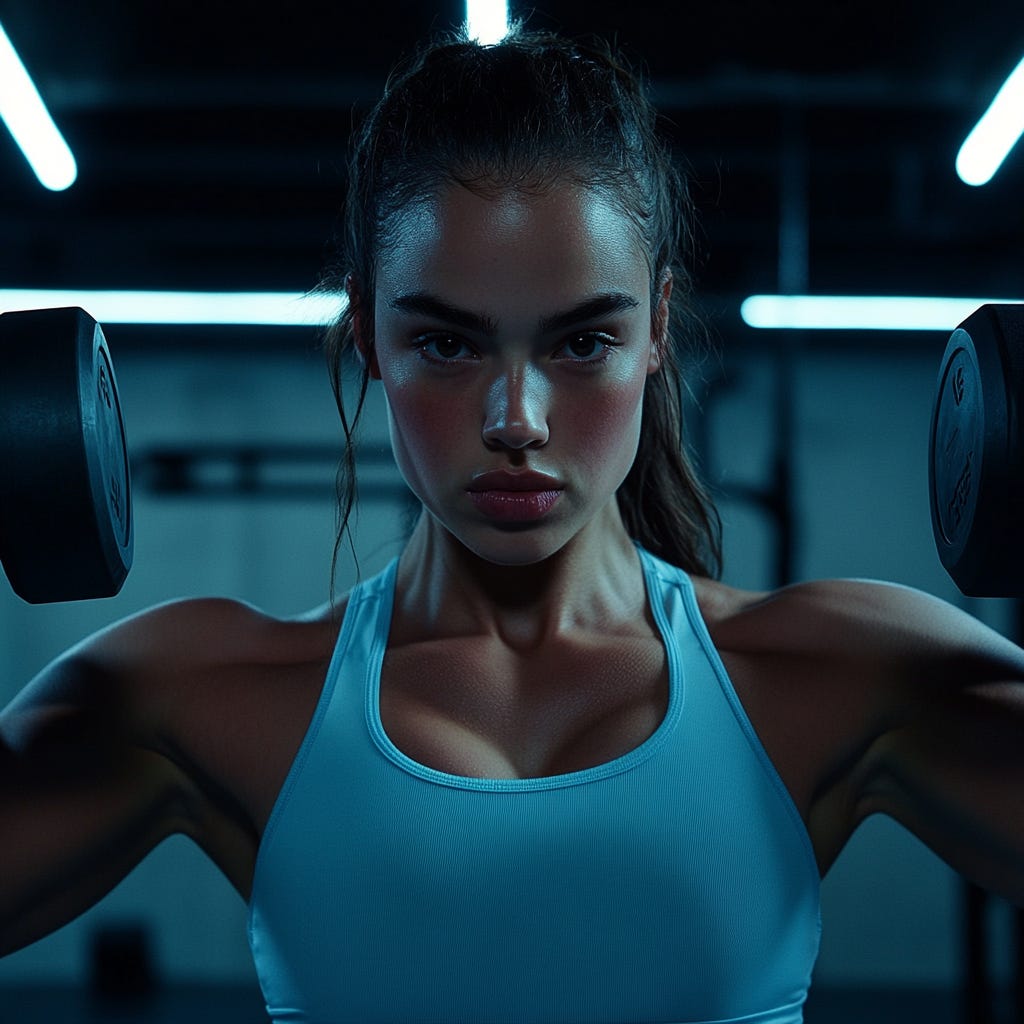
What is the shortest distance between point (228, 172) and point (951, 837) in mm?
2173

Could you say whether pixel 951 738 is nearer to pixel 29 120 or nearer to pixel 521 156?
pixel 521 156

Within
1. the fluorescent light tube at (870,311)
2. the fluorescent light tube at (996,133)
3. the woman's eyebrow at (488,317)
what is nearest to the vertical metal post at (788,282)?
the fluorescent light tube at (870,311)

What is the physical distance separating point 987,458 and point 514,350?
1.03ft

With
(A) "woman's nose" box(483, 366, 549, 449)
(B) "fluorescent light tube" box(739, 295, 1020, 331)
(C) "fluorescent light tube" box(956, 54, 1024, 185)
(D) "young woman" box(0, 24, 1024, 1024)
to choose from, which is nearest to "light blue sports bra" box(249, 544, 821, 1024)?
(D) "young woman" box(0, 24, 1024, 1024)

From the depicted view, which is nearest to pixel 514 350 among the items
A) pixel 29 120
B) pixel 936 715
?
pixel 936 715

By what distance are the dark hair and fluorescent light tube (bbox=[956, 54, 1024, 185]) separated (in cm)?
68

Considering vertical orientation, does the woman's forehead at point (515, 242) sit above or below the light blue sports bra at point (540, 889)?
above

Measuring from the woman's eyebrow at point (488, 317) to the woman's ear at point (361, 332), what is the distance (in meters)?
0.12

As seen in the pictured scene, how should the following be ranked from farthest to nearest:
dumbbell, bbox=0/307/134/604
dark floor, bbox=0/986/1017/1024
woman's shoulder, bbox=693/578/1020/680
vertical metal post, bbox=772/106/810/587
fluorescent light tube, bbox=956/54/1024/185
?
dark floor, bbox=0/986/1017/1024 < vertical metal post, bbox=772/106/810/587 < fluorescent light tube, bbox=956/54/1024/185 < woman's shoulder, bbox=693/578/1020/680 < dumbbell, bbox=0/307/134/604

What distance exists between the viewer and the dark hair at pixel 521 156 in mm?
765

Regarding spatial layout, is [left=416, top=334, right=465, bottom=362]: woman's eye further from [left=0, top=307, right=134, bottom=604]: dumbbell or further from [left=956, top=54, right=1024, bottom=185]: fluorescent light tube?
[left=956, top=54, right=1024, bottom=185]: fluorescent light tube

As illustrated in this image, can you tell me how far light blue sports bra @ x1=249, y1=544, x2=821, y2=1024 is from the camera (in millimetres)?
723

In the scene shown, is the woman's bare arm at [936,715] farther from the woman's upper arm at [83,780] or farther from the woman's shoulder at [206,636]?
the woman's upper arm at [83,780]

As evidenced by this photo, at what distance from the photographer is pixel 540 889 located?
2.39ft
